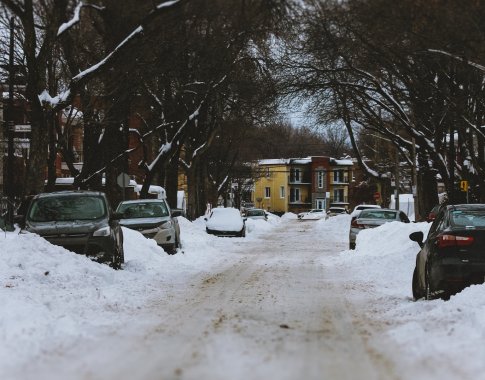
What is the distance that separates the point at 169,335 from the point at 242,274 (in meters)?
7.76

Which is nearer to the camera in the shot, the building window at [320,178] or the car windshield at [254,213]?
the car windshield at [254,213]

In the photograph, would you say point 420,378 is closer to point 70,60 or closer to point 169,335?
point 169,335

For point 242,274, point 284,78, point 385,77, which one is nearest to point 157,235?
point 242,274

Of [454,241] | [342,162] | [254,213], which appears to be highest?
[342,162]

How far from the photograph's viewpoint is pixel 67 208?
14.6 meters

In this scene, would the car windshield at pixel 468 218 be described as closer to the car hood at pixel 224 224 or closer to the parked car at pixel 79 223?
the parked car at pixel 79 223

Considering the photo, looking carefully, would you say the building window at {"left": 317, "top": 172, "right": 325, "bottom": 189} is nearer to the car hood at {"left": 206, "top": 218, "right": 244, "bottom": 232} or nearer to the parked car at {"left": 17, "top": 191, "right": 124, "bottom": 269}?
the car hood at {"left": 206, "top": 218, "right": 244, "bottom": 232}

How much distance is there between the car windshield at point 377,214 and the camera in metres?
25.7

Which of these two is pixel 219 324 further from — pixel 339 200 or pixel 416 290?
pixel 339 200

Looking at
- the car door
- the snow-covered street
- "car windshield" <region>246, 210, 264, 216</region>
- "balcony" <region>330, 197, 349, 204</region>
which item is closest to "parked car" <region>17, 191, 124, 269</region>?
the snow-covered street

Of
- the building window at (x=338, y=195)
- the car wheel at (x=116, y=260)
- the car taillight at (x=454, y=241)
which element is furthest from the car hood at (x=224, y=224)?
the building window at (x=338, y=195)

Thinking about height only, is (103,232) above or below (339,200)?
above

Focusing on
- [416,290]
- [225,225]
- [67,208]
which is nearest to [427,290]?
[416,290]

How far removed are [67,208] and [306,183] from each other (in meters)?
98.4
